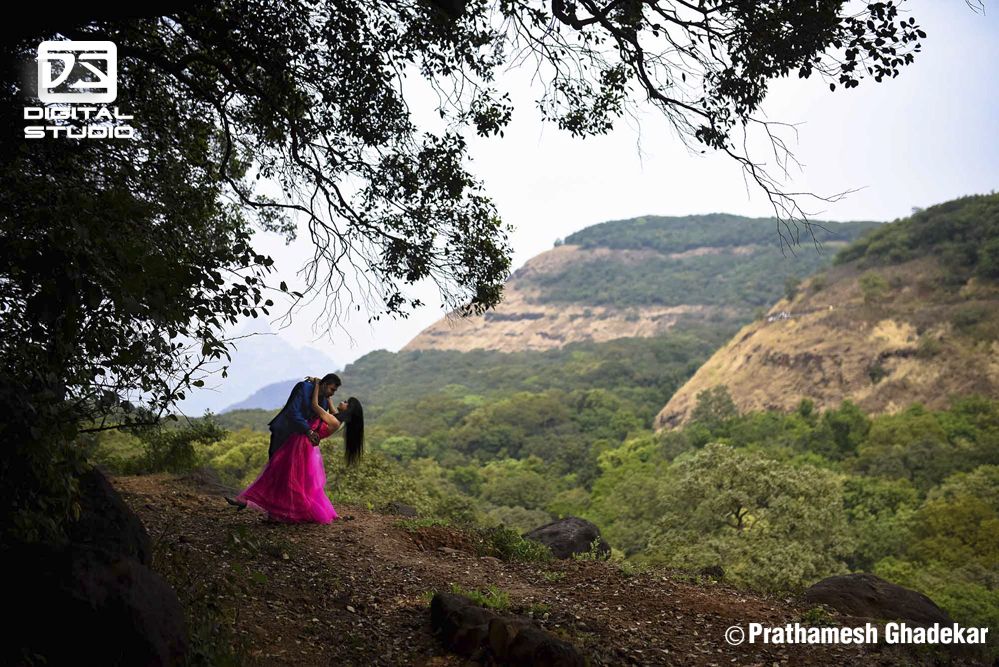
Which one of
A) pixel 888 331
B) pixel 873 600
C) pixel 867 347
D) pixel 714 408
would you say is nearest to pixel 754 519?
pixel 873 600

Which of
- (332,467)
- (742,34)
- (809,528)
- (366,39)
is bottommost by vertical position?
(809,528)

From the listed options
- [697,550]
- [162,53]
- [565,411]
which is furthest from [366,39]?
[565,411]

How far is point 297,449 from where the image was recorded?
8.05 m

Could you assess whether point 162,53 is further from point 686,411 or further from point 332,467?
point 686,411

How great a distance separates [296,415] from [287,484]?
79 centimetres

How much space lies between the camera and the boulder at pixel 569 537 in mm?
9977

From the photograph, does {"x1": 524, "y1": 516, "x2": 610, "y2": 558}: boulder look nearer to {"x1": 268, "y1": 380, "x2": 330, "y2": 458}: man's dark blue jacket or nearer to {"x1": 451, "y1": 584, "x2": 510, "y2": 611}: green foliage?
{"x1": 451, "y1": 584, "x2": 510, "y2": 611}: green foliage

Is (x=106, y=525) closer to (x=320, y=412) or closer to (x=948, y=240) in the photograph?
(x=320, y=412)

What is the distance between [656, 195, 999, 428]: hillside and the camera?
54806 millimetres

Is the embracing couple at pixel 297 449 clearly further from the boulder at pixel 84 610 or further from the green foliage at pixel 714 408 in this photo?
the green foliage at pixel 714 408

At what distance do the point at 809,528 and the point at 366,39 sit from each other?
58.7 feet

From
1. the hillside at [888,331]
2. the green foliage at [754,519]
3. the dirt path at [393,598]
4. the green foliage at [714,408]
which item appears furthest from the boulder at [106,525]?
the green foliage at [714,408]

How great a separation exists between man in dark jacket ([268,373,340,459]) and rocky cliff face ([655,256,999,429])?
54.4 meters

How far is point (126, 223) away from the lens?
423 cm
